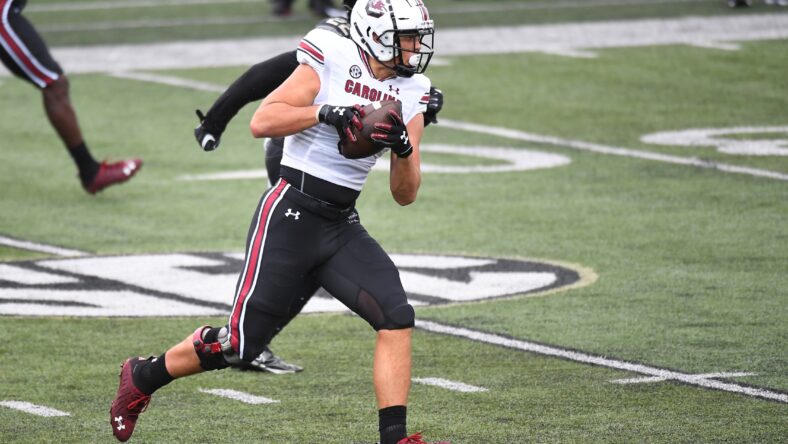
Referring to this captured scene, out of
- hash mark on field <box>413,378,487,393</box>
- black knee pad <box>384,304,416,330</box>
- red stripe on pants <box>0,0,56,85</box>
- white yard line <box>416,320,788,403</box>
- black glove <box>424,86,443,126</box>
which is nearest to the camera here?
black knee pad <box>384,304,416,330</box>

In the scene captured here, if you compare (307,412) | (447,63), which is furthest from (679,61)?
(307,412)

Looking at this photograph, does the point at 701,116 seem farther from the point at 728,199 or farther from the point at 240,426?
the point at 240,426

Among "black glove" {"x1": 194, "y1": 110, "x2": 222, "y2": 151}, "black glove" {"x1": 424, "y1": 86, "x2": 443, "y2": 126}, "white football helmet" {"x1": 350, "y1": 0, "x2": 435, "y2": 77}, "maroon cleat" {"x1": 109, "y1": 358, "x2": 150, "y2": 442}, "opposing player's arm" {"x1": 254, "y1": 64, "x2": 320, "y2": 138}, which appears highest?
"white football helmet" {"x1": 350, "y1": 0, "x2": 435, "y2": 77}

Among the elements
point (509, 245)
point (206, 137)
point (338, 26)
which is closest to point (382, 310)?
point (338, 26)

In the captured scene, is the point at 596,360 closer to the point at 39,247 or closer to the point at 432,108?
the point at 432,108

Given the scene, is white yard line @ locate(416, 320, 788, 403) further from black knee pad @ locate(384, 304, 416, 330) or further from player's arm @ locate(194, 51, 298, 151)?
black knee pad @ locate(384, 304, 416, 330)

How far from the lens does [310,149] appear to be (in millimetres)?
6461

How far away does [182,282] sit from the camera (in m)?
10.0

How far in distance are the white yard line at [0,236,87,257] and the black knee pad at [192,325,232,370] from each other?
453cm

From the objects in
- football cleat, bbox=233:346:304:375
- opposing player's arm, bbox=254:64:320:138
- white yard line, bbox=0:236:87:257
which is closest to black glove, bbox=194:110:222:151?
football cleat, bbox=233:346:304:375

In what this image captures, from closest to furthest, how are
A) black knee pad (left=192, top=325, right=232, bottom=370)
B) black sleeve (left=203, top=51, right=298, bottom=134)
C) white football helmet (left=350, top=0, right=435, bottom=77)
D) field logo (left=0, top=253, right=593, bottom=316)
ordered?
1. white football helmet (left=350, top=0, right=435, bottom=77)
2. black knee pad (left=192, top=325, right=232, bottom=370)
3. black sleeve (left=203, top=51, right=298, bottom=134)
4. field logo (left=0, top=253, right=593, bottom=316)

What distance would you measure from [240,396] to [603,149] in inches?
302

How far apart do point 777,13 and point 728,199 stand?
1176 cm

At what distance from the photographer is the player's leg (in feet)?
20.2
